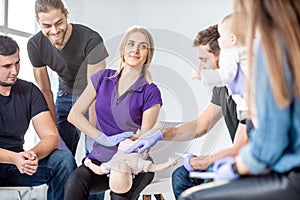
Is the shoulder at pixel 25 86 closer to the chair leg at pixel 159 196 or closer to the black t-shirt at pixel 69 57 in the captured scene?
the black t-shirt at pixel 69 57

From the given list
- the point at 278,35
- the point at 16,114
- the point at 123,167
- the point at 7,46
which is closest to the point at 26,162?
the point at 16,114

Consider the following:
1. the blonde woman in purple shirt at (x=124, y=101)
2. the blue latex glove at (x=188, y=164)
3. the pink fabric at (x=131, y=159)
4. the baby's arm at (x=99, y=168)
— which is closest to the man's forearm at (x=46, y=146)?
the blonde woman in purple shirt at (x=124, y=101)

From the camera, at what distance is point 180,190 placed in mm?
2316

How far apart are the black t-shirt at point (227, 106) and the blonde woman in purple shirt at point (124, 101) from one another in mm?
328

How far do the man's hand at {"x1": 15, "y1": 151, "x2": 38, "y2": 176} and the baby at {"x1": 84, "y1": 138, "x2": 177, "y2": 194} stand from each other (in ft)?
0.91

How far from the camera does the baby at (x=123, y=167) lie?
2.28 meters

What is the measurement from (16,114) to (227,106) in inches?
43.6

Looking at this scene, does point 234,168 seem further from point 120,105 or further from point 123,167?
point 120,105

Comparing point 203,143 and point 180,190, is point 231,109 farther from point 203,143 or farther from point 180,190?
point 180,190

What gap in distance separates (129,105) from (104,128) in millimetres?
180

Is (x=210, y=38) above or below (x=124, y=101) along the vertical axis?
above

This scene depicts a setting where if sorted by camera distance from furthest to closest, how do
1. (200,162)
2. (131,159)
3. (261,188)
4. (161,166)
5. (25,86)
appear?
(25,86) → (161,166) → (131,159) → (200,162) → (261,188)

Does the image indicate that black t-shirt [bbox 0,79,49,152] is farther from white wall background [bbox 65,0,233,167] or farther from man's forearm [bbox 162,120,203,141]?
man's forearm [bbox 162,120,203,141]

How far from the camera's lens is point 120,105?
2496mm
